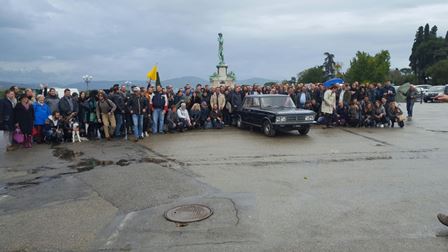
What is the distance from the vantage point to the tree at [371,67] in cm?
7444

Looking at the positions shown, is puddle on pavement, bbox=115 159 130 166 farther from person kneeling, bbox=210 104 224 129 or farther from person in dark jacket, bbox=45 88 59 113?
person kneeling, bbox=210 104 224 129

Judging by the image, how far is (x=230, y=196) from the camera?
6.75m

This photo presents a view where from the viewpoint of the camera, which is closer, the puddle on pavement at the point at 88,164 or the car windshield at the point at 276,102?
the puddle on pavement at the point at 88,164

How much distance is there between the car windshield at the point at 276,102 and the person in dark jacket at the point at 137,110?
4.93 m

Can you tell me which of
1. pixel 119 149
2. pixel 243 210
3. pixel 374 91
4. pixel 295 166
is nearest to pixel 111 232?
pixel 243 210

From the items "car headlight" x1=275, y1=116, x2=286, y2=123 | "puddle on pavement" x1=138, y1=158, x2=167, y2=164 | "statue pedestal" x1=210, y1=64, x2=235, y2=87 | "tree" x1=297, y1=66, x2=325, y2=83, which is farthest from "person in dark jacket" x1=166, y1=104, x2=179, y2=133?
"tree" x1=297, y1=66, x2=325, y2=83

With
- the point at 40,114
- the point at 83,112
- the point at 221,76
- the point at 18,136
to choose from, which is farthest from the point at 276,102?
the point at 221,76

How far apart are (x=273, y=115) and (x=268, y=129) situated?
0.65 meters

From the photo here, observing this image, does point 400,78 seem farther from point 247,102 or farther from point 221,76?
point 247,102

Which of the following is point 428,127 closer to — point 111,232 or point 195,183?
point 195,183

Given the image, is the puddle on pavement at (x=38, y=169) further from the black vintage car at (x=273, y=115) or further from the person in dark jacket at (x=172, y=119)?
the black vintage car at (x=273, y=115)

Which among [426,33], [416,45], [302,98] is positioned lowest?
[302,98]

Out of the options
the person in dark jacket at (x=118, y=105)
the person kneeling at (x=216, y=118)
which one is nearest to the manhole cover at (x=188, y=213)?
the person in dark jacket at (x=118, y=105)

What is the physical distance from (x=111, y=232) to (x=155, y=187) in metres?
2.22
